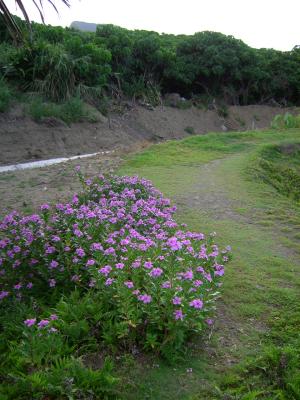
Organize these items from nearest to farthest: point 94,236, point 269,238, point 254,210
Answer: point 94,236 < point 269,238 < point 254,210

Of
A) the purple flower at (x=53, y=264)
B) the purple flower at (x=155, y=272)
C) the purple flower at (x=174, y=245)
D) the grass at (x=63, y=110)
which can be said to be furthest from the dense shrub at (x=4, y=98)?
the purple flower at (x=155, y=272)

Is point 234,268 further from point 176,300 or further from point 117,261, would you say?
point 176,300

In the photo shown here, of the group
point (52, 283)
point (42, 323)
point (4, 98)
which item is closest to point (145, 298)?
point (42, 323)

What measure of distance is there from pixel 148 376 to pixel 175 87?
19996 mm

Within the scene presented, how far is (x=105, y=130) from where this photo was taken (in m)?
15.2

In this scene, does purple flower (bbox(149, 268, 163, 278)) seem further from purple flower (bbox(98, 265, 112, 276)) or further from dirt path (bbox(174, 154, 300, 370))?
dirt path (bbox(174, 154, 300, 370))

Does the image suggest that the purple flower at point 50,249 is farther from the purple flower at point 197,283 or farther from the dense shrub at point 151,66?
the dense shrub at point 151,66

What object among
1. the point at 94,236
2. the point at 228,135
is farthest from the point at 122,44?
the point at 94,236

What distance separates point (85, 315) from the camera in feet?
10.2

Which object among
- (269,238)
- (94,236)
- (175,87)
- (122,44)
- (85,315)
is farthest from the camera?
(175,87)

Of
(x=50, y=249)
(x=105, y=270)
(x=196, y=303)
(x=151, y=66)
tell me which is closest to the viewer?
(x=196, y=303)

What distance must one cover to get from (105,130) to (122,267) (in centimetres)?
1245

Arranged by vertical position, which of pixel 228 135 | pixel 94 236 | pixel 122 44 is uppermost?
pixel 122 44

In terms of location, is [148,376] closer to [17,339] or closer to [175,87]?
[17,339]
